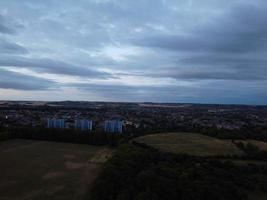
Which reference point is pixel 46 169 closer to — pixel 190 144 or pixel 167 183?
pixel 167 183

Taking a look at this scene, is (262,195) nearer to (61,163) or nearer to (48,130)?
(61,163)

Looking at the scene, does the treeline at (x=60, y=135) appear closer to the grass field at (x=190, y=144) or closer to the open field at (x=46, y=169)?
the open field at (x=46, y=169)

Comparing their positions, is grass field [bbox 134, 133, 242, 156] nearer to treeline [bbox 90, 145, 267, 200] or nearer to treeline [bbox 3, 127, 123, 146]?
treeline [bbox 3, 127, 123, 146]

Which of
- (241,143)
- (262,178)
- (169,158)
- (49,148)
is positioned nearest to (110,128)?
(49,148)

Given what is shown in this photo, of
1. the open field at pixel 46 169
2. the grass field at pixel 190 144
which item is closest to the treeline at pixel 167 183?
the open field at pixel 46 169

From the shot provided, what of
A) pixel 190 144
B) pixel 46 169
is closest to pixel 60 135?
pixel 190 144

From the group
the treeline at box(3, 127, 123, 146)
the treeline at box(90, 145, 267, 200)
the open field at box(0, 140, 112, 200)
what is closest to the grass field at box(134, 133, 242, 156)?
the treeline at box(3, 127, 123, 146)
